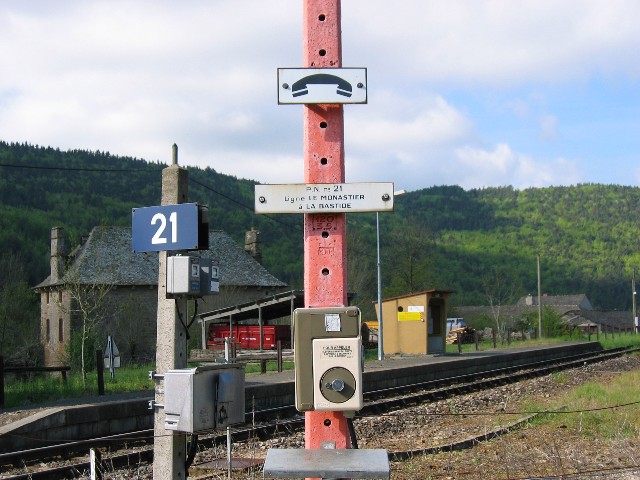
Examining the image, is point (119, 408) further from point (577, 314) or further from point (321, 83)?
point (577, 314)

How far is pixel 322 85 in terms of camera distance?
17.7 ft

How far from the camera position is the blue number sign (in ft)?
21.4

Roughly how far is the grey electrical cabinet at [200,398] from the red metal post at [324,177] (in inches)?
40.8

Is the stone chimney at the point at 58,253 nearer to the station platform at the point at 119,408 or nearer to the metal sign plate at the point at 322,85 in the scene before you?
the station platform at the point at 119,408

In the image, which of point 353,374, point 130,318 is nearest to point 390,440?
point 353,374

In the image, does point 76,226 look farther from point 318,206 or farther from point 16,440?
point 318,206

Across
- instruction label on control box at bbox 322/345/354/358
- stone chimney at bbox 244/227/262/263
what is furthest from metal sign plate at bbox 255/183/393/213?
stone chimney at bbox 244/227/262/263

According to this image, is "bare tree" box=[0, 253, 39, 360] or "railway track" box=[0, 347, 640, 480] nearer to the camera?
"railway track" box=[0, 347, 640, 480]

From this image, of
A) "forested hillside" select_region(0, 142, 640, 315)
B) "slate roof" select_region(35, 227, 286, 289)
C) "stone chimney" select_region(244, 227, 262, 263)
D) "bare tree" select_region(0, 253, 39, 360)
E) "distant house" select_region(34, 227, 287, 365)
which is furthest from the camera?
"forested hillside" select_region(0, 142, 640, 315)

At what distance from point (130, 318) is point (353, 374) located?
43.5 metres

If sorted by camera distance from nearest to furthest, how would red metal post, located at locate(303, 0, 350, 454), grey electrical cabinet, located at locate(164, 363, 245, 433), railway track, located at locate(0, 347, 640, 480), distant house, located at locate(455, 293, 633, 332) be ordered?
red metal post, located at locate(303, 0, 350, 454)
grey electrical cabinet, located at locate(164, 363, 245, 433)
railway track, located at locate(0, 347, 640, 480)
distant house, located at locate(455, 293, 633, 332)

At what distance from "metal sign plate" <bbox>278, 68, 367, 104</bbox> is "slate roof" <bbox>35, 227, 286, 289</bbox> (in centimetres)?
4544

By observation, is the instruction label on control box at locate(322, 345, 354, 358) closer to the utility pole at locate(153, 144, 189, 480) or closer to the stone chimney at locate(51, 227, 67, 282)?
the utility pole at locate(153, 144, 189, 480)

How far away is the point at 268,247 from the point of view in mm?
98562
